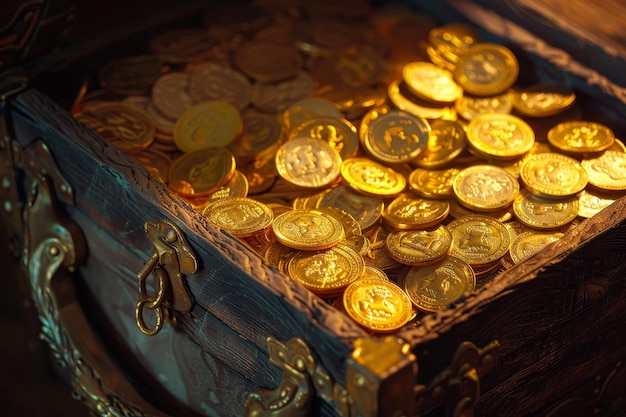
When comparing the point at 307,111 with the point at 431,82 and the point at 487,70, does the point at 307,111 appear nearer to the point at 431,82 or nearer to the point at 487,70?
the point at 431,82

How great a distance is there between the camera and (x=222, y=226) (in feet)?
5.45

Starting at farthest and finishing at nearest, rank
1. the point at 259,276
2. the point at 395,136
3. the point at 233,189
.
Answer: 1. the point at 395,136
2. the point at 233,189
3. the point at 259,276

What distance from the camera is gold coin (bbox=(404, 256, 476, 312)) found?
1.58 metres

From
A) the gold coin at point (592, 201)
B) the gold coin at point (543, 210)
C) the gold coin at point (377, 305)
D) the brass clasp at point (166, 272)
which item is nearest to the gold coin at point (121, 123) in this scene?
the brass clasp at point (166, 272)

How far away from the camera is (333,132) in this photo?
6.38 feet

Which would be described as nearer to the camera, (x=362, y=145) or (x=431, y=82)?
(x=362, y=145)

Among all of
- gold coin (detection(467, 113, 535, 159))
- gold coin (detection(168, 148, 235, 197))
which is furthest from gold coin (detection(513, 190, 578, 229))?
gold coin (detection(168, 148, 235, 197))

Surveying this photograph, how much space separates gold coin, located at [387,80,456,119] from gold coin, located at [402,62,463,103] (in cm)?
2

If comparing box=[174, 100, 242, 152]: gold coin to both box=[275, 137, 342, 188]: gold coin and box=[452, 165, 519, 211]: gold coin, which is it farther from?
box=[452, 165, 519, 211]: gold coin

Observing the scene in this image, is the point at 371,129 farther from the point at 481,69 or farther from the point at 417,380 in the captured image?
the point at 417,380

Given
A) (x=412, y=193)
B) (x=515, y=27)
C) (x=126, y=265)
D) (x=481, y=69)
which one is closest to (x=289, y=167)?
(x=412, y=193)

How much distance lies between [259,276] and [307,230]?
0.71ft

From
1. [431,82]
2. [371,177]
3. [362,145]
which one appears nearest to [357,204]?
[371,177]

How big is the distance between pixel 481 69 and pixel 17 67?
3.19 ft
